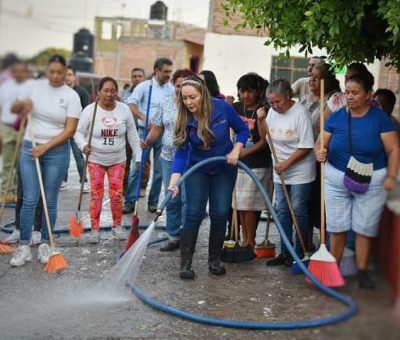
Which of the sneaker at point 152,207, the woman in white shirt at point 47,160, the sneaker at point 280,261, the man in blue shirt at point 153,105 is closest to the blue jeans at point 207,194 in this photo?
the sneaker at point 280,261

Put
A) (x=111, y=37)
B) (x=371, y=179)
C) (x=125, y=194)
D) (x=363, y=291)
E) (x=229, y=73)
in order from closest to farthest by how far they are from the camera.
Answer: (x=363, y=291), (x=111, y=37), (x=371, y=179), (x=125, y=194), (x=229, y=73)

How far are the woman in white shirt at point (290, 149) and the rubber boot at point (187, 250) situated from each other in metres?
0.78

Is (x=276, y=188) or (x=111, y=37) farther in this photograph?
(x=276, y=188)

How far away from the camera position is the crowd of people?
344 cm

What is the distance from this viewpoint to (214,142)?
4.28 m

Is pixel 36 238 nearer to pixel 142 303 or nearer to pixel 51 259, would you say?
pixel 51 259

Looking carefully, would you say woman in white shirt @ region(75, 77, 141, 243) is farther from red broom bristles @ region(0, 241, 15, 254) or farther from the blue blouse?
the blue blouse

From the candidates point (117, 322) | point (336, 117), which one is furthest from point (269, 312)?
point (336, 117)

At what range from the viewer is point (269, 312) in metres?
3.76

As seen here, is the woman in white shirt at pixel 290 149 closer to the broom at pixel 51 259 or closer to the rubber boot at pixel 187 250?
the rubber boot at pixel 187 250

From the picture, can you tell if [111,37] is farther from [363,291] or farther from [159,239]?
[159,239]

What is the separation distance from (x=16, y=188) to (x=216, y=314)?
2200mm

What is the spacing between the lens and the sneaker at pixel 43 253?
4.71 meters

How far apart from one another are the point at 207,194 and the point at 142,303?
997 millimetres
